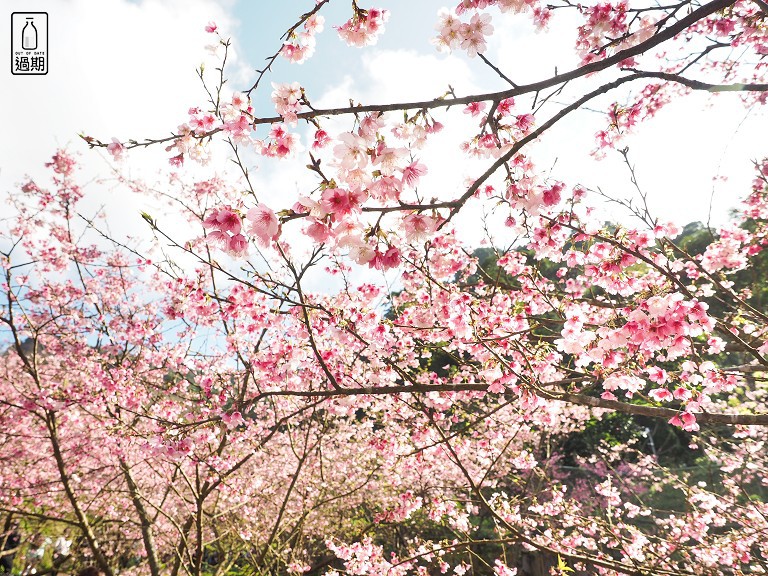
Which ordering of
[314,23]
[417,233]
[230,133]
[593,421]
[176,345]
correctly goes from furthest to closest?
[593,421]
[176,345]
[314,23]
[230,133]
[417,233]

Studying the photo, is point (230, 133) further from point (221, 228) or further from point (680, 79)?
point (680, 79)

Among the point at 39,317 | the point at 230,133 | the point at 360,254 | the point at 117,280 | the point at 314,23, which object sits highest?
the point at 117,280

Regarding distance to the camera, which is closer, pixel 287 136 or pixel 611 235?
pixel 287 136

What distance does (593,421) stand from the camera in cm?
1447

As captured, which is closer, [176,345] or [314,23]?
[314,23]

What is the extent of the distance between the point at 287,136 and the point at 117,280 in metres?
9.37

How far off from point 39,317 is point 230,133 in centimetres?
958

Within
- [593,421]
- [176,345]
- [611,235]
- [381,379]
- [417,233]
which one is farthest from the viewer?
[593,421]

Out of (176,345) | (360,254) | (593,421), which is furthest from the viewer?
(593,421)

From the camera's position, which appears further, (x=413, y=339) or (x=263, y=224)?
(x=413, y=339)

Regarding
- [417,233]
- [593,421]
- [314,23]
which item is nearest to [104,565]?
[417,233]

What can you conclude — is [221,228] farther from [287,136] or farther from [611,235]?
[611,235]

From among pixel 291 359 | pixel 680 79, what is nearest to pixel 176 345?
pixel 291 359

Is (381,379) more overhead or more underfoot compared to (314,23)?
more underfoot
